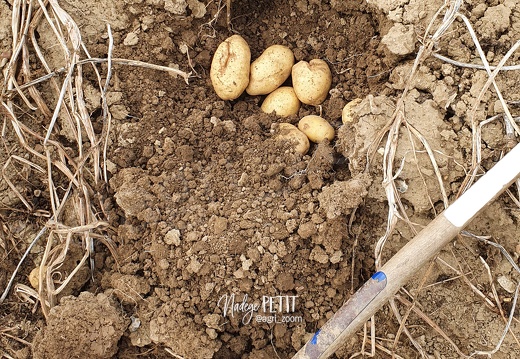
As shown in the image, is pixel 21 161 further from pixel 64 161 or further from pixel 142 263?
pixel 142 263

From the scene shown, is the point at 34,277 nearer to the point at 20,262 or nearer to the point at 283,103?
the point at 20,262

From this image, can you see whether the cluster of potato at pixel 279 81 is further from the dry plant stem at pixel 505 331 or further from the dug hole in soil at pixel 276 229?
the dry plant stem at pixel 505 331

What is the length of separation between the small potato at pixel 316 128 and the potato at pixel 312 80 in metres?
0.09

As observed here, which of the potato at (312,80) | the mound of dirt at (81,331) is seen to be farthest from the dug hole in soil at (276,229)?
the potato at (312,80)

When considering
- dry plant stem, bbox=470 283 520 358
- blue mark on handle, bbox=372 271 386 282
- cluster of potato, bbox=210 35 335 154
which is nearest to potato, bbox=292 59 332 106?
cluster of potato, bbox=210 35 335 154

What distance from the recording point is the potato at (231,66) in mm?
1947

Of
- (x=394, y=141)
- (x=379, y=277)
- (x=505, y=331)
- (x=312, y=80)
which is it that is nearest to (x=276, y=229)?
(x=379, y=277)

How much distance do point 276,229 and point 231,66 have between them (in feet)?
2.08

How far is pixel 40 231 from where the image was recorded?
6.27ft

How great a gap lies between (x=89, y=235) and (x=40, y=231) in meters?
0.24

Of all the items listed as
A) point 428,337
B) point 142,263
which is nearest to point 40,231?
point 142,263

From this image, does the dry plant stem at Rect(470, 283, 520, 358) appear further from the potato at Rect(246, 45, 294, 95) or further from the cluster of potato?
the potato at Rect(246, 45, 294, 95)

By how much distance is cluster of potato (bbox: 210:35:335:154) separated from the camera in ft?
6.32

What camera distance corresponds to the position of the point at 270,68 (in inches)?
78.5
